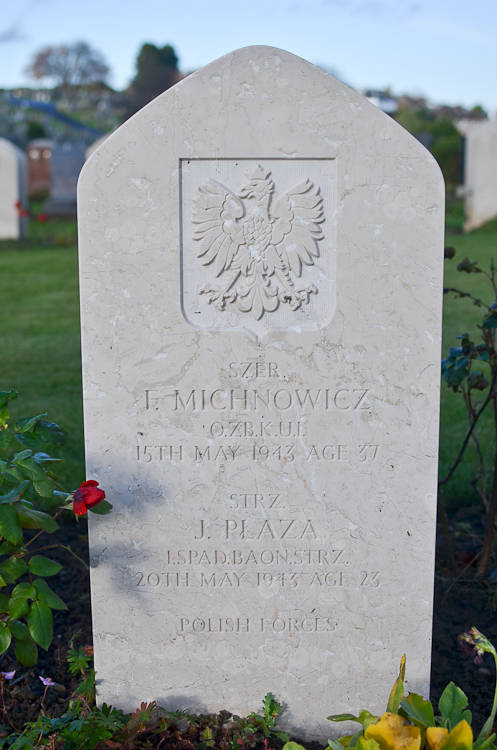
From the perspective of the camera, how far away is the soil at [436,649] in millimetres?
2449

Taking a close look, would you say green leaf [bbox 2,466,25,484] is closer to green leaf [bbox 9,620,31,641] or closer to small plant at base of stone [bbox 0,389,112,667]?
small plant at base of stone [bbox 0,389,112,667]

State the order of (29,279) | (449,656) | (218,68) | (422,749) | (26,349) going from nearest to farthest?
(422,749), (218,68), (449,656), (26,349), (29,279)

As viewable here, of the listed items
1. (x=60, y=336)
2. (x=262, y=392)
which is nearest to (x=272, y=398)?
(x=262, y=392)

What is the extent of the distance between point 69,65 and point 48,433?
67.0 metres

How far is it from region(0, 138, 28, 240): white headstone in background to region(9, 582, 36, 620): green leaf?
1336cm

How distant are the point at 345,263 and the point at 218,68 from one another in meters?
0.71

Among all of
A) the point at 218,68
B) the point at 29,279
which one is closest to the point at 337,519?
the point at 218,68

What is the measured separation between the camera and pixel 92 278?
2184mm

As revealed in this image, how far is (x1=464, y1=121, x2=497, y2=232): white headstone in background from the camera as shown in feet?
53.2

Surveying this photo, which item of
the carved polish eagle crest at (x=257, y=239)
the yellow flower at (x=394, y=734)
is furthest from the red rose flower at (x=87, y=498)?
the yellow flower at (x=394, y=734)

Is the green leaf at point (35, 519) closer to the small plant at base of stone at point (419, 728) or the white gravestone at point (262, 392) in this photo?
the white gravestone at point (262, 392)

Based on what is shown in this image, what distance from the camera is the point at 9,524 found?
1.96 meters

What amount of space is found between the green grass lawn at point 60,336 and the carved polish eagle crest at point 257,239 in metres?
2.21

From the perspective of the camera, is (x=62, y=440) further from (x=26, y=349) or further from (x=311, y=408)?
(x=26, y=349)
